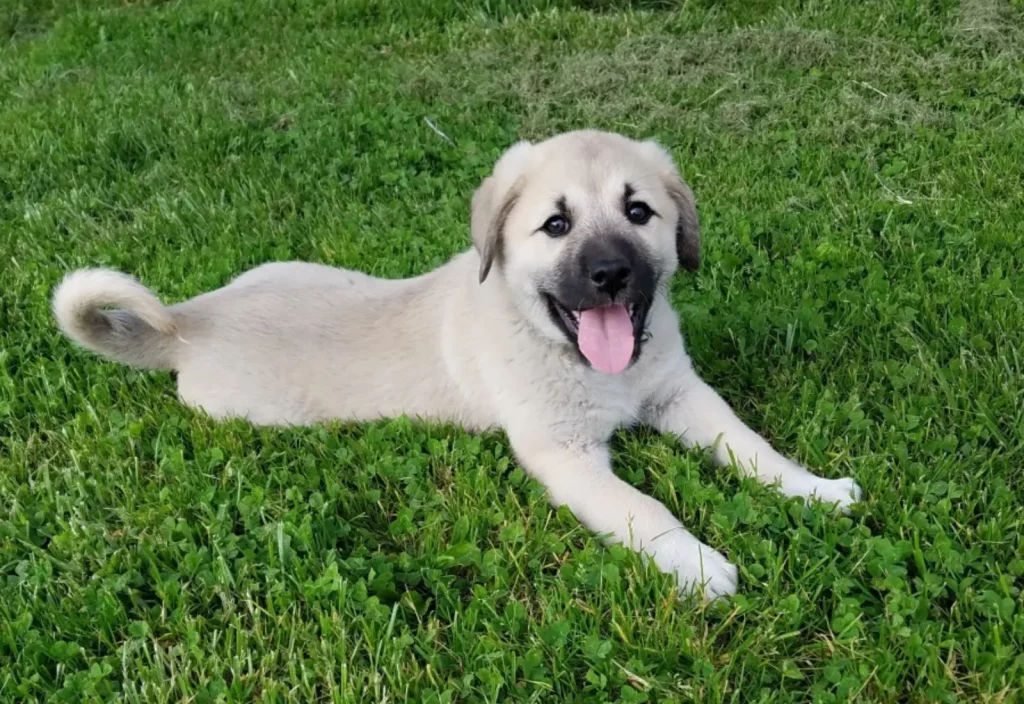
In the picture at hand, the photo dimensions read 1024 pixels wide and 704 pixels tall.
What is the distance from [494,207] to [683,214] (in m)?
0.65

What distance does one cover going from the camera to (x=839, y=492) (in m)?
2.48

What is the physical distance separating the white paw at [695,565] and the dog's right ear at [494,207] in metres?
1.06

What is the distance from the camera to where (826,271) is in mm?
3707

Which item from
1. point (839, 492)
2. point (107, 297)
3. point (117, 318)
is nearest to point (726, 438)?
point (839, 492)

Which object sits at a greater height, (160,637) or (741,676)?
(741,676)

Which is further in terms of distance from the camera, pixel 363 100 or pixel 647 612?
pixel 363 100

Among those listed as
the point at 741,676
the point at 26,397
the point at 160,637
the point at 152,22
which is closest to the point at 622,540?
the point at 741,676

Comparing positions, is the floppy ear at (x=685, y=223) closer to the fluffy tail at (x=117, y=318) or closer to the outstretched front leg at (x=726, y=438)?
the outstretched front leg at (x=726, y=438)

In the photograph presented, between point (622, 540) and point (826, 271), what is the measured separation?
6.17ft

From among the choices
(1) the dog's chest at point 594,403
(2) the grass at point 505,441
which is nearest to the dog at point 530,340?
(1) the dog's chest at point 594,403

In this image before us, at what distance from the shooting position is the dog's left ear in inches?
115

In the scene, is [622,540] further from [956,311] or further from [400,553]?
[956,311]

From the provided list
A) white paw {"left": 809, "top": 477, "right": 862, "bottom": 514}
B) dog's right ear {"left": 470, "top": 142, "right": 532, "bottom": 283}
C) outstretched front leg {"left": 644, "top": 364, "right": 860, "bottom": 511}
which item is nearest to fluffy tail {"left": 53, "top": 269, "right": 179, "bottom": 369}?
dog's right ear {"left": 470, "top": 142, "right": 532, "bottom": 283}

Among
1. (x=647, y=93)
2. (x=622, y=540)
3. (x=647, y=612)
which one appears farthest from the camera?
(x=647, y=93)
